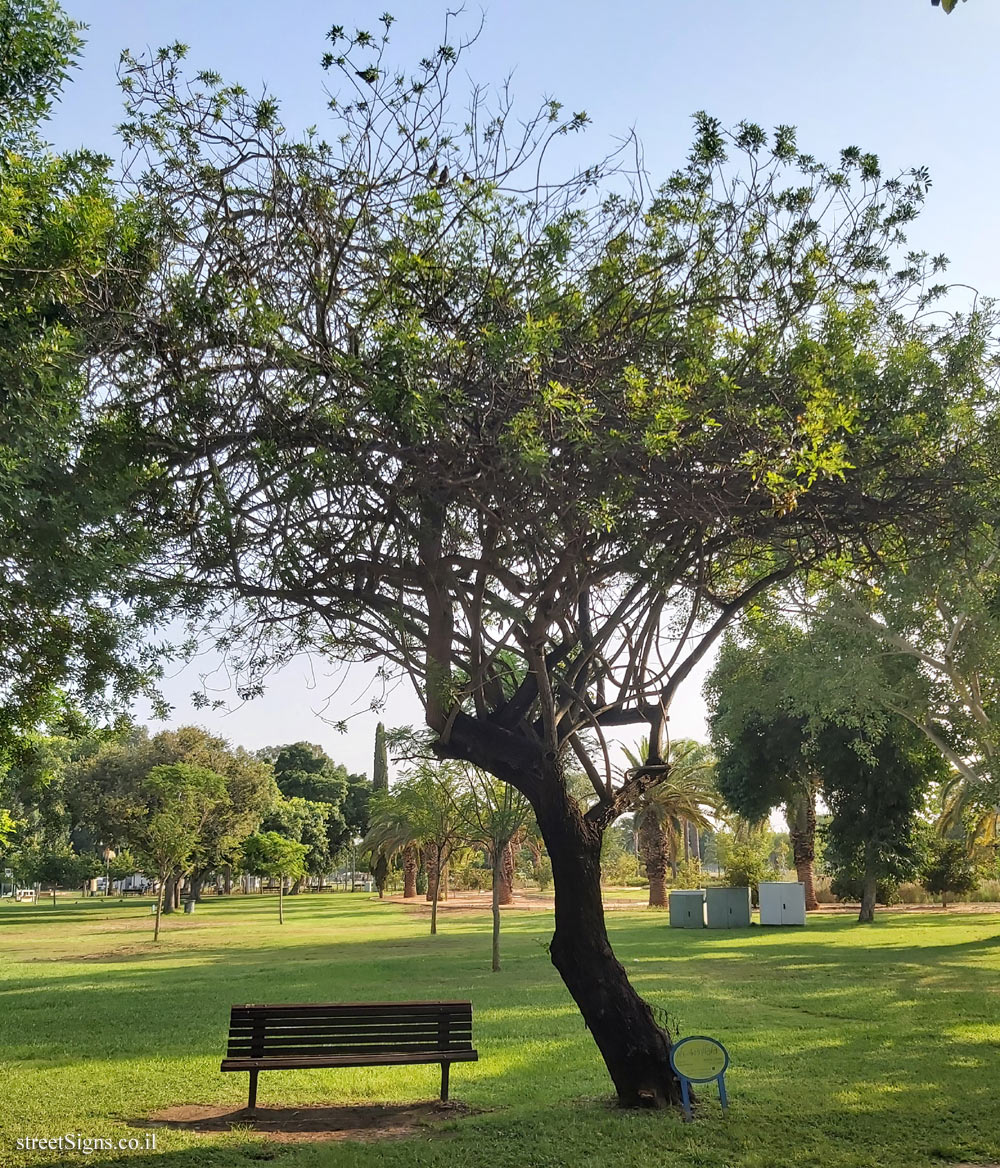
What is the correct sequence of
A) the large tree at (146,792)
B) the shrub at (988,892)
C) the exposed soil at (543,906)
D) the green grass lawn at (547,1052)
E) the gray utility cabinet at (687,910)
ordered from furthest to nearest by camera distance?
the large tree at (146,792) → the shrub at (988,892) → the exposed soil at (543,906) → the gray utility cabinet at (687,910) → the green grass lawn at (547,1052)

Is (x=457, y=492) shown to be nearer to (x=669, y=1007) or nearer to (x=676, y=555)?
(x=676, y=555)

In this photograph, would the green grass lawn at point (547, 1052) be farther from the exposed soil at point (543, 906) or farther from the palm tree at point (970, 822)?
the exposed soil at point (543, 906)

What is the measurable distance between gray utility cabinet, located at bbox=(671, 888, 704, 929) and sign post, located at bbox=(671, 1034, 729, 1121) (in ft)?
87.6

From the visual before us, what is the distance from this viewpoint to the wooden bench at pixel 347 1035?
8641mm

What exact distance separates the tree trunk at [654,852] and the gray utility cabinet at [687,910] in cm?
853

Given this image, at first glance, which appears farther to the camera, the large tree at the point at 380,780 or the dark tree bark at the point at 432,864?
the large tree at the point at 380,780

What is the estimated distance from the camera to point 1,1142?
24.8 ft

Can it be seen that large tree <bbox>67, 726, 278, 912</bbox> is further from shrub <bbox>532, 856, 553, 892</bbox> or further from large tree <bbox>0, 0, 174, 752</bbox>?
large tree <bbox>0, 0, 174, 752</bbox>

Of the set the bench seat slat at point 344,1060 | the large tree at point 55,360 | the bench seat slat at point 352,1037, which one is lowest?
the bench seat slat at point 344,1060

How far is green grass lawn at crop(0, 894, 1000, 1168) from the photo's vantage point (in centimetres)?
748

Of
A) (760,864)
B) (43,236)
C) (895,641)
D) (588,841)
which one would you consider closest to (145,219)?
(43,236)

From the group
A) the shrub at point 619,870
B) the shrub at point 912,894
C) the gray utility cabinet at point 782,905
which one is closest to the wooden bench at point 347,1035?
the gray utility cabinet at point 782,905

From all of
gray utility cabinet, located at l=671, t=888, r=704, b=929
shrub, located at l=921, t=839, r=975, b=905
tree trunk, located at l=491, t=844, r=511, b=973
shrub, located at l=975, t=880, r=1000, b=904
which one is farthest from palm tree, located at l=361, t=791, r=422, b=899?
shrub, located at l=975, t=880, r=1000, b=904

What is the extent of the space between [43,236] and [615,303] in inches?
155
